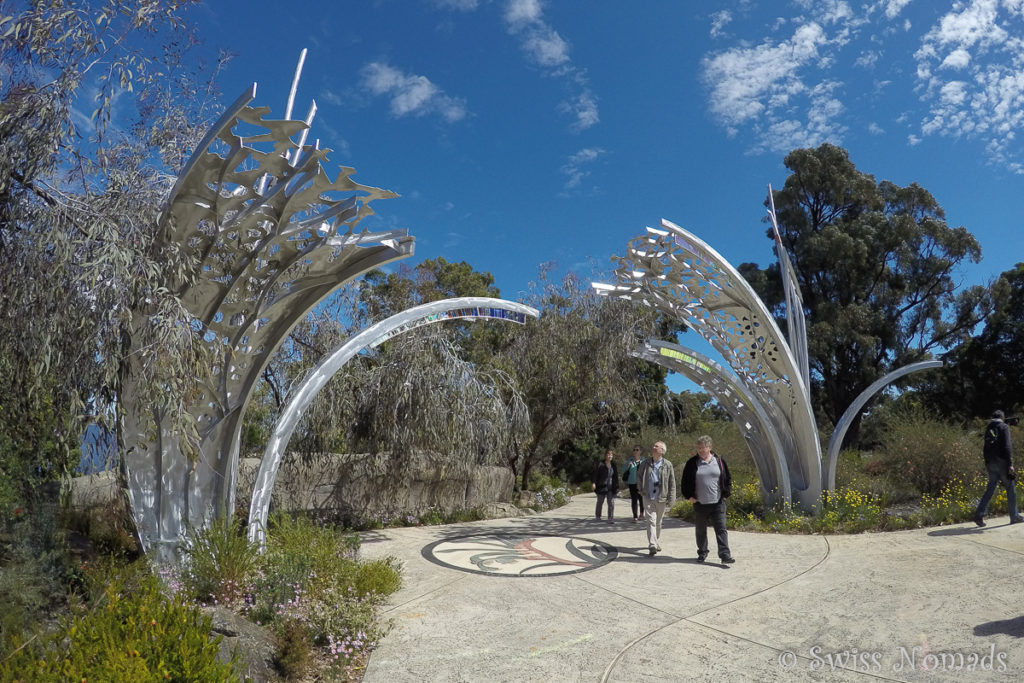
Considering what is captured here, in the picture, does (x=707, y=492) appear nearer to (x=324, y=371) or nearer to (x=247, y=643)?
(x=324, y=371)

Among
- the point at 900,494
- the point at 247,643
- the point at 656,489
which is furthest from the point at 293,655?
the point at 900,494

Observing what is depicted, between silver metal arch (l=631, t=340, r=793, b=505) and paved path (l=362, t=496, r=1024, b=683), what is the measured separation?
1985 mm

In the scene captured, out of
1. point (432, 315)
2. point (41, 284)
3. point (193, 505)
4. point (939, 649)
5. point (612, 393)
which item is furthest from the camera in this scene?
point (612, 393)

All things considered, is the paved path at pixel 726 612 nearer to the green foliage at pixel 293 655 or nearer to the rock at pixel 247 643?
the green foliage at pixel 293 655

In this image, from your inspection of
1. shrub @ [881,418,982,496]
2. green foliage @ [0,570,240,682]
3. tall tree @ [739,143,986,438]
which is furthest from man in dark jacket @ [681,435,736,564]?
→ tall tree @ [739,143,986,438]

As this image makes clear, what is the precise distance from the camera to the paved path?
457 centimetres

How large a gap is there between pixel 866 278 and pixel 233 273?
25472 mm

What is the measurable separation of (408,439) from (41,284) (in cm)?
619

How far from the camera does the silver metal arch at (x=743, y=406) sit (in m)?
10.7

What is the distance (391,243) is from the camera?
7.18 m

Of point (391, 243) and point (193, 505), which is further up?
point (391, 243)

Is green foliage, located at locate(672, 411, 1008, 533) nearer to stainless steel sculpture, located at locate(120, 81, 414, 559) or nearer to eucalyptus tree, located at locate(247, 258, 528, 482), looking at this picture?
eucalyptus tree, located at locate(247, 258, 528, 482)

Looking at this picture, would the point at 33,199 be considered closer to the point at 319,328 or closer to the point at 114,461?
the point at 114,461

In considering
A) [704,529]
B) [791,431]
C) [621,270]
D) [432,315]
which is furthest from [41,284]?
[791,431]
